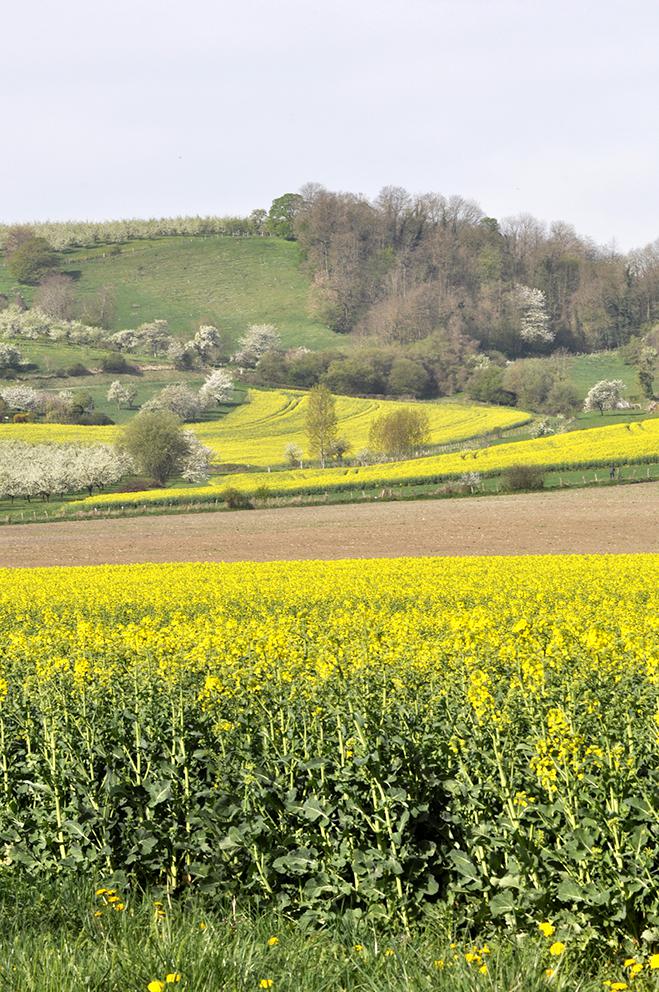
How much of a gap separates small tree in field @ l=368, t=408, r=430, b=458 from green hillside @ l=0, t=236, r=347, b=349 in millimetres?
71044

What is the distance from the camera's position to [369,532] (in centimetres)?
4462

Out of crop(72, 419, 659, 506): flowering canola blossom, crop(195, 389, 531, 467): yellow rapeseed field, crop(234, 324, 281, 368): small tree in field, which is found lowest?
crop(72, 419, 659, 506): flowering canola blossom

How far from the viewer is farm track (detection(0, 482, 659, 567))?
3856 centimetres

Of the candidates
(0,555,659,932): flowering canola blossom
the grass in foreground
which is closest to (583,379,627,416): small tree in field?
(0,555,659,932): flowering canola blossom

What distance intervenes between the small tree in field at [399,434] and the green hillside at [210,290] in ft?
233

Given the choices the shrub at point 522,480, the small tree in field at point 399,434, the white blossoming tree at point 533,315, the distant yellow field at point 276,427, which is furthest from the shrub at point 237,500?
the white blossoming tree at point 533,315

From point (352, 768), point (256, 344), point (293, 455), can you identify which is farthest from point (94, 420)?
point (352, 768)

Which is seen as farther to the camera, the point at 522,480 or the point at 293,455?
the point at 293,455

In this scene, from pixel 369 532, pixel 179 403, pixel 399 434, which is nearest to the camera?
pixel 369 532

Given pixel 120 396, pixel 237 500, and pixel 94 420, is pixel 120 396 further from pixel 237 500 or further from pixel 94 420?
pixel 237 500

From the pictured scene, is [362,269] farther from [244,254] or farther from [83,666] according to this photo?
[83,666]

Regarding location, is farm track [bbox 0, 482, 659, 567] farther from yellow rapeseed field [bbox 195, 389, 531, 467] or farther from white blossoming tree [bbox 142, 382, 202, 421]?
white blossoming tree [bbox 142, 382, 202, 421]

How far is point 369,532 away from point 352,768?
37315 mm

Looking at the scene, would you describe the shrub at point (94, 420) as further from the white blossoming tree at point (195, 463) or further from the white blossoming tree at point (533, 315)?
the white blossoming tree at point (533, 315)
